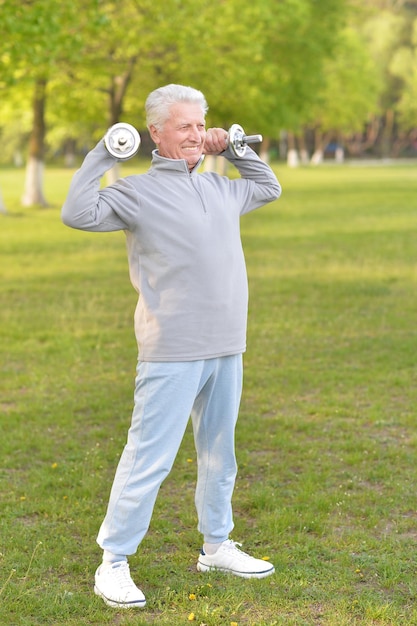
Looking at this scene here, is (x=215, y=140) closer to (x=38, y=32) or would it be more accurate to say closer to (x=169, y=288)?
(x=169, y=288)

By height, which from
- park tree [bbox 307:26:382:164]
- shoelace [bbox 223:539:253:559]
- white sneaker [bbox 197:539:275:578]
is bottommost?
white sneaker [bbox 197:539:275:578]

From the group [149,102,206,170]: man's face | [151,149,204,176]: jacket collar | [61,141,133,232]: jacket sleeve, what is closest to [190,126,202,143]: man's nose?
[149,102,206,170]: man's face

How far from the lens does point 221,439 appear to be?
15.1 ft

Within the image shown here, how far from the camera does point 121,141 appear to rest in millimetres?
4035

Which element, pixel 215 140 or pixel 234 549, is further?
pixel 234 549

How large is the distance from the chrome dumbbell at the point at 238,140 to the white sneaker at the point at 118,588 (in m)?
1.95

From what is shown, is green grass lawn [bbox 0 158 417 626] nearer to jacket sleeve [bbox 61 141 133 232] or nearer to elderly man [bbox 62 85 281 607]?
elderly man [bbox 62 85 281 607]

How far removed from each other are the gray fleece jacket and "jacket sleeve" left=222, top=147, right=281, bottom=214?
278 millimetres

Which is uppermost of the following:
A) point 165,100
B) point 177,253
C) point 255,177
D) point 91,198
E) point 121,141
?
point 165,100

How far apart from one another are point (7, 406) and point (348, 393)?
2.83 m

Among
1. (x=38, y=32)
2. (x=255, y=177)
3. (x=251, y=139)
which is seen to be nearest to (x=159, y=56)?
(x=38, y=32)

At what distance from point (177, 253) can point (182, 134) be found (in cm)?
50

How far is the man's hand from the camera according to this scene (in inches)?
176

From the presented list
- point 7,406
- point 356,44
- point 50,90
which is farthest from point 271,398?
point 356,44
